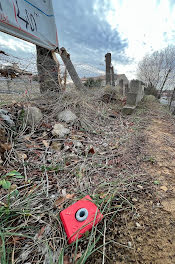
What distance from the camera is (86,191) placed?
1.06 m

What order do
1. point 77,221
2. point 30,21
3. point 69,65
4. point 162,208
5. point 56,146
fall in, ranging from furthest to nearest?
point 69,65 → point 30,21 → point 56,146 → point 162,208 → point 77,221

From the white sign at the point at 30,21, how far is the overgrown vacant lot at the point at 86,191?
119 centimetres

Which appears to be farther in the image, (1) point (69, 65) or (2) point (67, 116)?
(1) point (69, 65)

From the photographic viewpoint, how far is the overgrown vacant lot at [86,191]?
2.26 ft

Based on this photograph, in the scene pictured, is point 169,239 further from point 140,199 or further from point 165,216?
point 140,199

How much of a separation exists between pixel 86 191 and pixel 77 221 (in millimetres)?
304

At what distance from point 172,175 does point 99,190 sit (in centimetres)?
88

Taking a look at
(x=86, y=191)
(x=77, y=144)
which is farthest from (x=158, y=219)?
(x=77, y=144)

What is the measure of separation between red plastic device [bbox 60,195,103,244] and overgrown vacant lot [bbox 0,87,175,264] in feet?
0.16

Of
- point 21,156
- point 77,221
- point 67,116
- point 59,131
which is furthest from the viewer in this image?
point 67,116

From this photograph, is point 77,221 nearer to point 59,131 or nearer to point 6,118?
point 59,131

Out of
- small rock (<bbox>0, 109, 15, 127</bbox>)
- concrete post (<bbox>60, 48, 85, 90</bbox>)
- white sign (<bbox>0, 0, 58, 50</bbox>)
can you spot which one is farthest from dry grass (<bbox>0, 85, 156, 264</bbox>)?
concrete post (<bbox>60, 48, 85, 90</bbox>)

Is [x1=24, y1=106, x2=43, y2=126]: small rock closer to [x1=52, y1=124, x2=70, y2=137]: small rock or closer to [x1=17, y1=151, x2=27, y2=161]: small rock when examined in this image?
[x1=52, y1=124, x2=70, y2=137]: small rock

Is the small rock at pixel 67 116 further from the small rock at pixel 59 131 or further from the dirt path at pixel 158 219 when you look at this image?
the dirt path at pixel 158 219
